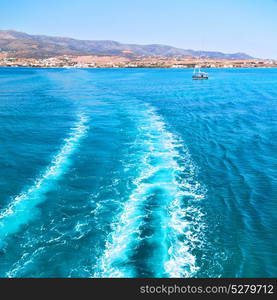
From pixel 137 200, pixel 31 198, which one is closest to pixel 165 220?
pixel 137 200

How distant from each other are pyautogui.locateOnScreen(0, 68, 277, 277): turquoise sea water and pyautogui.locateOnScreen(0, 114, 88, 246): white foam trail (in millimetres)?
122

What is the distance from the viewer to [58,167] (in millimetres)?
37500

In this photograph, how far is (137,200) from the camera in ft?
97.1

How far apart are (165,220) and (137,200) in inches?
171

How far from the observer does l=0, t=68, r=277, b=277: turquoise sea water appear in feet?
69.8

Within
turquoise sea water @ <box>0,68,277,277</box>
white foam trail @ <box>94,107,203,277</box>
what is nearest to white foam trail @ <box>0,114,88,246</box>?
→ turquoise sea water @ <box>0,68,277,277</box>

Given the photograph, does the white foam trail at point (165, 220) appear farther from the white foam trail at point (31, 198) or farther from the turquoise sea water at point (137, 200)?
the white foam trail at point (31, 198)

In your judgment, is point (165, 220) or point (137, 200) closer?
point (165, 220)

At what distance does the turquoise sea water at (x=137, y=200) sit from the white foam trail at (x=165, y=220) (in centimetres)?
10

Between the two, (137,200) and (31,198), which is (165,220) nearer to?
(137,200)

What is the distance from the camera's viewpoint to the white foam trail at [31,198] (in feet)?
83.6

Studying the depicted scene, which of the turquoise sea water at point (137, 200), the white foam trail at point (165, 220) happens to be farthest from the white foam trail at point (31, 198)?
the white foam trail at point (165, 220)

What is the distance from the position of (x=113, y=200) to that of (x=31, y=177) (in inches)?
445

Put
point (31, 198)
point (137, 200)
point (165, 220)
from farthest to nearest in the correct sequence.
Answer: point (31, 198)
point (137, 200)
point (165, 220)
